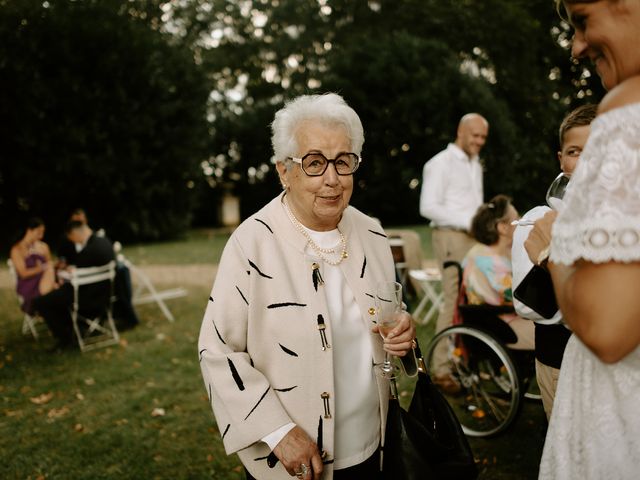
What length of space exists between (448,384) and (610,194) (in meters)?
4.00

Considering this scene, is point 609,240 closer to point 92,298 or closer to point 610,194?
point 610,194

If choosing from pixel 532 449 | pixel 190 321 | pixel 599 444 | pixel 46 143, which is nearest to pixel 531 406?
pixel 532 449

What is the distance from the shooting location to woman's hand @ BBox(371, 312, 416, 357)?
73.8 inches

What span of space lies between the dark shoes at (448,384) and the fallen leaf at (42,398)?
3.83m

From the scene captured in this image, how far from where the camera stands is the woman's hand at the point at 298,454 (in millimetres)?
1736

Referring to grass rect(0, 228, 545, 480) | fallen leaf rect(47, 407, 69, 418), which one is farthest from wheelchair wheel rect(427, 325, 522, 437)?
fallen leaf rect(47, 407, 69, 418)

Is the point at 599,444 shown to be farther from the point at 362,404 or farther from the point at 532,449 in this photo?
the point at 532,449

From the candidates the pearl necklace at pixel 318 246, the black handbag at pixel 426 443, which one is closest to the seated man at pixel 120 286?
the pearl necklace at pixel 318 246

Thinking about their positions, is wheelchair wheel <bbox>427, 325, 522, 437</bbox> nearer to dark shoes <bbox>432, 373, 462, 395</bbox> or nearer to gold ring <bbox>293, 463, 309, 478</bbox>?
dark shoes <bbox>432, 373, 462, 395</bbox>

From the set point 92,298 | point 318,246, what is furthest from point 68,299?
point 318,246

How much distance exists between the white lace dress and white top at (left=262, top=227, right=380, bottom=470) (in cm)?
79

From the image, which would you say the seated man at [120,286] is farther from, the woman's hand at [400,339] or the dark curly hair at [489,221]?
the woman's hand at [400,339]

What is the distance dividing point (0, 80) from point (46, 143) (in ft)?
7.78

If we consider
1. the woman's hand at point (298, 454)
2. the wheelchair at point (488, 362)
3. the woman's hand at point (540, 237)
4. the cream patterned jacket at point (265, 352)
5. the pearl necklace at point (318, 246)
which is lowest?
the wheelchair at point (488, 362)
